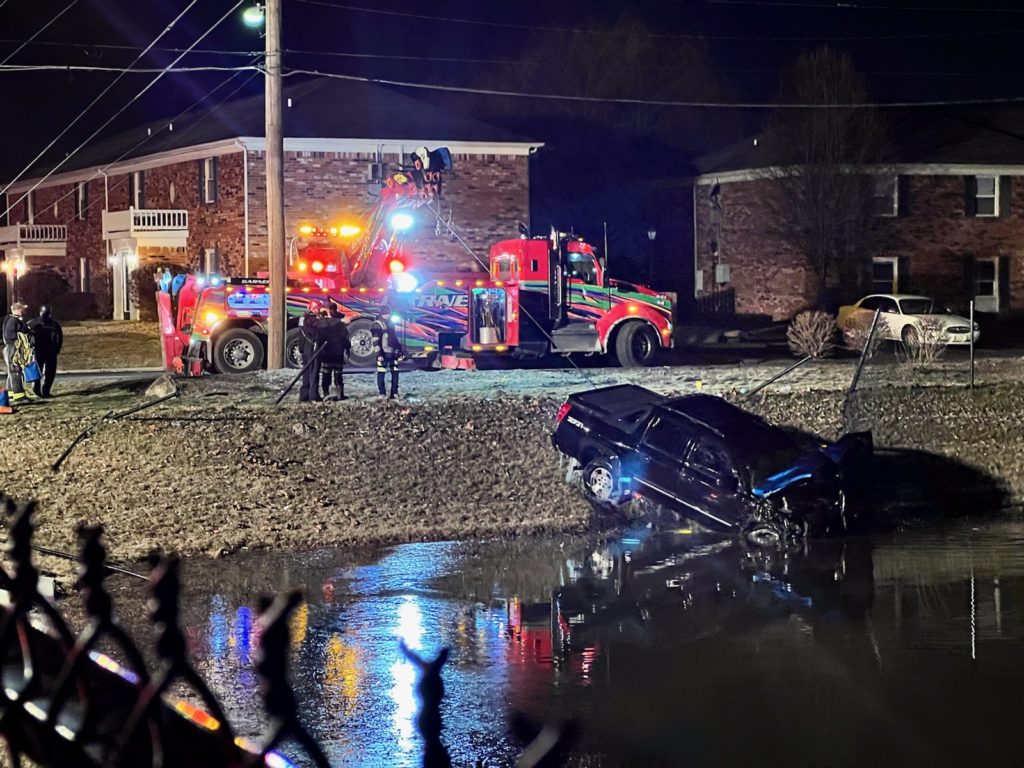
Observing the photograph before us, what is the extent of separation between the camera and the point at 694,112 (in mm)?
62438

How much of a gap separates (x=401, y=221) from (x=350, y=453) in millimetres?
10270

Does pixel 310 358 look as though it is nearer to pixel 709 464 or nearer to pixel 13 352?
pixel 13 352

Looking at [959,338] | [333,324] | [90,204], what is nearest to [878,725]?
[333,324]

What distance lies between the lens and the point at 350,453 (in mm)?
18047

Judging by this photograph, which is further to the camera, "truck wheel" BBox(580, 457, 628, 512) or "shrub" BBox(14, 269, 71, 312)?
"shrub" BBox(14, 269, 71, 312)

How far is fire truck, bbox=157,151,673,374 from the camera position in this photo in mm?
25047

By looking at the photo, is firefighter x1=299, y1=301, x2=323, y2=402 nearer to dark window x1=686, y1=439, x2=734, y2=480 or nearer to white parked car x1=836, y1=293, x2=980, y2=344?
dark window x1=686, y1=439, x2=734, y2=480

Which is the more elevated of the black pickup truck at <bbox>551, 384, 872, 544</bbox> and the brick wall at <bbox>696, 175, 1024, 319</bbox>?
the brick wall at <bbox>696, 175, 1024, 319</bbox>

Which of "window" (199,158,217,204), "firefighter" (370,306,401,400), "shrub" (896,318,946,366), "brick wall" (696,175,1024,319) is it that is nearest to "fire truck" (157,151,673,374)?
"firefighter" (370,306,401,400)

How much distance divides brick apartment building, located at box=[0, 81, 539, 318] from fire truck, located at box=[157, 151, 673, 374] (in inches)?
305

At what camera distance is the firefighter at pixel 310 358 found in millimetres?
19938

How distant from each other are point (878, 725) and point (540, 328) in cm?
1797

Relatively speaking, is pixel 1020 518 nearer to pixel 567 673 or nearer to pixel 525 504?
pixel 525 504

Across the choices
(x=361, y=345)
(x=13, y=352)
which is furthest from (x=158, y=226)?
(x=13, y=352)
